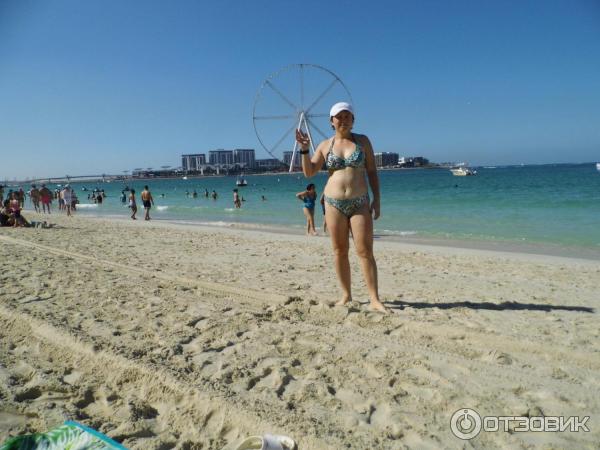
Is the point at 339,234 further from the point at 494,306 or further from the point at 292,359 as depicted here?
the point at 494,306

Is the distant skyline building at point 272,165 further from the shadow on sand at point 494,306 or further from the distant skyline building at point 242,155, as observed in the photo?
the distant skyline building at point 242,155

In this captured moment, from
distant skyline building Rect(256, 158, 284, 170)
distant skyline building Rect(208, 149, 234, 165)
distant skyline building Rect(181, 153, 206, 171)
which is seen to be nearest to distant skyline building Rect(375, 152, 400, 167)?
distant skyline building Rect(256, 158, 284, 170)

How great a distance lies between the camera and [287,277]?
5.66 metres

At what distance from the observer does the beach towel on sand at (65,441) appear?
1764 millimetres

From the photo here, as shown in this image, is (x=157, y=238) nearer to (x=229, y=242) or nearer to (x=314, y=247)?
(x=229, y=242)

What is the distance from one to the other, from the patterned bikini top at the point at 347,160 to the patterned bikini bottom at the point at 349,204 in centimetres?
29

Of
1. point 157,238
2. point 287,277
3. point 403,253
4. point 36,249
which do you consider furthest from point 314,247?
point 36,249

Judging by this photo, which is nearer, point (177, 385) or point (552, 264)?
point (177, 385)

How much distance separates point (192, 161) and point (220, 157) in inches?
1042

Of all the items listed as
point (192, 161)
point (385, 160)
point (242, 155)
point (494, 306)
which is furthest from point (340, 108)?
point (192, 161)

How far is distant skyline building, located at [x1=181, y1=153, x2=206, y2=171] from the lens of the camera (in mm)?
174250

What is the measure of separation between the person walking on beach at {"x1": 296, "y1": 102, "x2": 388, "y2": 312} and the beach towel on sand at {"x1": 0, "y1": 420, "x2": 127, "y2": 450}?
236 cm

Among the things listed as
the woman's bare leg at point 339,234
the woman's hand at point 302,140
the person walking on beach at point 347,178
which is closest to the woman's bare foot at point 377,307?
the person walking on beach at point 347,178

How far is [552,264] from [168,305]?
21.4 feet
